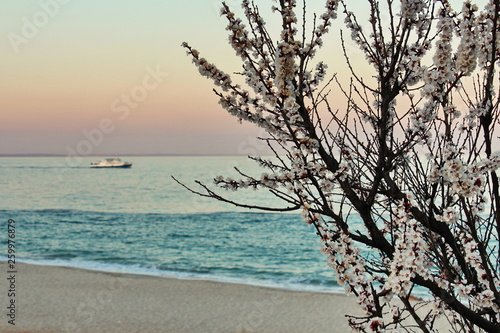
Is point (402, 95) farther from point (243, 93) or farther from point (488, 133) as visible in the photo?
point (243, 93)

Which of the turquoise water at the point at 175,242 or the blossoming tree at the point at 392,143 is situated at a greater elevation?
the blossoming tree at the point at 392,143

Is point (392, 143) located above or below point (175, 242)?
above

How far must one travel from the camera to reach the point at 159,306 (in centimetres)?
1162

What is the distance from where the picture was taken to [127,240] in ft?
83.1

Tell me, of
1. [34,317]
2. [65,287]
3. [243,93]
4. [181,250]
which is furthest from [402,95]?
[181,250]

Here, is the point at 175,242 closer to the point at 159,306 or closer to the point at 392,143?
the point at 159,306

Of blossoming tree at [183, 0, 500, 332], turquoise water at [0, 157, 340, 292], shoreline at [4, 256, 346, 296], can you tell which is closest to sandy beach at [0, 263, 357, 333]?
shoreline at [4, 256, 346, 296]

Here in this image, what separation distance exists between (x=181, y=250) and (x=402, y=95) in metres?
20.4

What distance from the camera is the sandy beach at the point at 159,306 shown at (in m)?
10.1

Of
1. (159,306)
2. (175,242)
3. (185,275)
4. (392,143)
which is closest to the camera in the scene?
(392,143)

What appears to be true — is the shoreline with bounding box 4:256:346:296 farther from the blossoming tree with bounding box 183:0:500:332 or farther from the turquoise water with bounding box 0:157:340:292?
the blossoming tree with bounding box 183:0:500:332

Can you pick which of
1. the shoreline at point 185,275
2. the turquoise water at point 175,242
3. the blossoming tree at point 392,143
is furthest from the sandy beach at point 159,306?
the blossoming tree at point 392,143

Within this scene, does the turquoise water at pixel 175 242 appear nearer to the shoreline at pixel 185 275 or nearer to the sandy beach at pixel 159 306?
the shoreline at pixel 185 275

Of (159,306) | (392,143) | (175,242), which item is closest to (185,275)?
(159,306)
